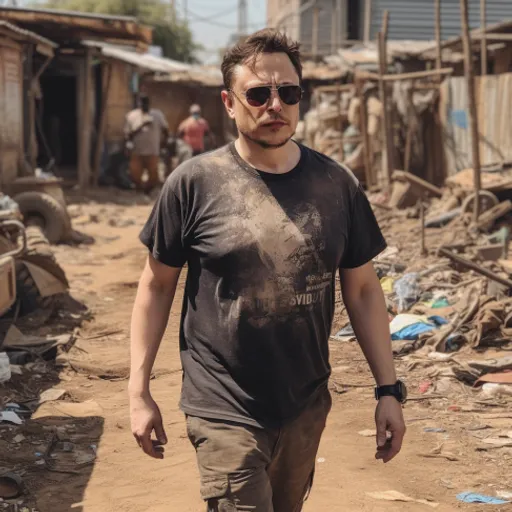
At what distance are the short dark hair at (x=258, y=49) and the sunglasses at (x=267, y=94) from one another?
89mm

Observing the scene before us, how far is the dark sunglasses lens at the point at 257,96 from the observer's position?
264 cm

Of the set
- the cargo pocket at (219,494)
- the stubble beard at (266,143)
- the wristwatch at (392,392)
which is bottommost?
the cargo pocket at (219,494)

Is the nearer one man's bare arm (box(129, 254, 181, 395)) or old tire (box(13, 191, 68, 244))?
man's bare arm (box(129, 254, 181, 395))

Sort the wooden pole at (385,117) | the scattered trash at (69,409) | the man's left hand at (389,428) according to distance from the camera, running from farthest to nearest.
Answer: the wooden pole at (385,117), the scattered trash at (69,409), the man's left hand at (389,428)

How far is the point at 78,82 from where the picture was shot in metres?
20.6

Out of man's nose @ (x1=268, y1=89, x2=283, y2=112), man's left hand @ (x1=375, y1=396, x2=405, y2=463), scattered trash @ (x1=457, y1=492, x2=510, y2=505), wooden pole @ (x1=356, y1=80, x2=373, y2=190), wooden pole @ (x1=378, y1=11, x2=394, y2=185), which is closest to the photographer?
man's nose @ (x1=268, y1=89, x2=283, y2=112)

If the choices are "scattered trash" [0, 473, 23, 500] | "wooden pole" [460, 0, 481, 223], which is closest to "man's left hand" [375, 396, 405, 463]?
"scattered trash" [0, 473, 23, 500]

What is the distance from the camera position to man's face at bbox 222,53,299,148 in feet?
8.64

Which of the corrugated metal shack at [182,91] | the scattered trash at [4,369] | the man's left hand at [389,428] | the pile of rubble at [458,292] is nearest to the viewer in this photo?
the man's left hand at [389,428]

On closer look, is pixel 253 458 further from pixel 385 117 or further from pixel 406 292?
pixel 385 117

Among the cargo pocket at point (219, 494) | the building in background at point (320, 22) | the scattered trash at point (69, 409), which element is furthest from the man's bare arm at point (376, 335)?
the building in background at point (320, 22)

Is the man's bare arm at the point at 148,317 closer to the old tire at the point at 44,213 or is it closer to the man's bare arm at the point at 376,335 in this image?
the man's bare arm at the point at 376,335

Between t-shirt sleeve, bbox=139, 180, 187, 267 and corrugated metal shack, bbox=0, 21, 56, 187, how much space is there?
1087 centimetres

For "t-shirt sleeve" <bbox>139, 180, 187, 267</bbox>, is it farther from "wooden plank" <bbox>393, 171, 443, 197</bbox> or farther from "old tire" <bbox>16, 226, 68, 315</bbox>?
"wooden plank" <bbox>393, 171, 443, 197</bbox>
